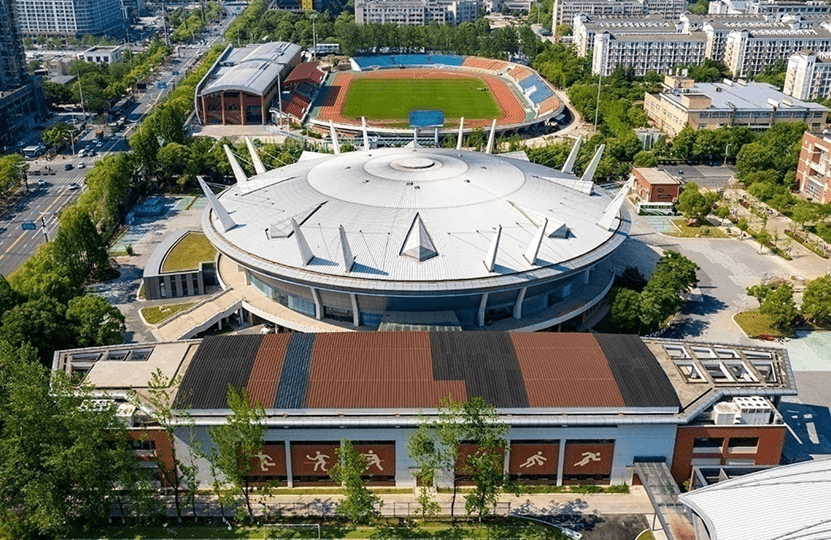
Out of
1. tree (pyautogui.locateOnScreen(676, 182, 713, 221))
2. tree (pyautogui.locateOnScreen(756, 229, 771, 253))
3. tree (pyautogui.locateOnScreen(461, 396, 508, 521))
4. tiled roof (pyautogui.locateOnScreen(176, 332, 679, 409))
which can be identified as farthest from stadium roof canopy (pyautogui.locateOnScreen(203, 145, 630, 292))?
tree (pyautogui.locateOnScreen(756, 229, 771, 253))

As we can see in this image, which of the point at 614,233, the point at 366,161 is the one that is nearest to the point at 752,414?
the point at 614,233

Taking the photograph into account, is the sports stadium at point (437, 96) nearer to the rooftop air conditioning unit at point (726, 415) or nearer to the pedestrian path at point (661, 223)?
the pedestrian path at point (661, 223)

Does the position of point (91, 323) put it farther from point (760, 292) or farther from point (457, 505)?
point (760, 292)

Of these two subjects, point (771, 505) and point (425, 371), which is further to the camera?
point (425, 371)

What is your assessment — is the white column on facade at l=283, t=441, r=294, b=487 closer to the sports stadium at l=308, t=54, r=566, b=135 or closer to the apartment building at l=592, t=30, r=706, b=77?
the sports stadium at l=308, t=54, r=566, b=135

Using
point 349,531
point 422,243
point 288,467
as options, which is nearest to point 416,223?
point 422,243

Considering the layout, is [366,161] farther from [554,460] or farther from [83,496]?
[83,496]
